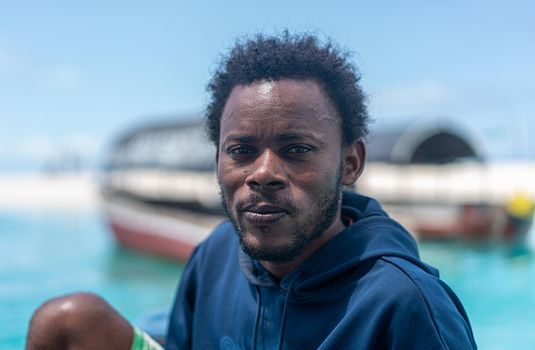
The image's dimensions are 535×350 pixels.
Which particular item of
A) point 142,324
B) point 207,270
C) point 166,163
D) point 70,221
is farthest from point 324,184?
point 70,221

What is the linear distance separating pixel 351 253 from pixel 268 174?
0.36m

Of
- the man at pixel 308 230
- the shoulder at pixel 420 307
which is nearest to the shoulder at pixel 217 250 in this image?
the man at pixel 308 230

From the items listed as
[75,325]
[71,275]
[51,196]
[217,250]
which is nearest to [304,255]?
[217,250]

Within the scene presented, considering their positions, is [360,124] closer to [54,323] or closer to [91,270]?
[54,323]

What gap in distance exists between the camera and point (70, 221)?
30062mm

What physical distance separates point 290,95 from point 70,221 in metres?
30.3

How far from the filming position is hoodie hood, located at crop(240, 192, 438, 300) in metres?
1.72

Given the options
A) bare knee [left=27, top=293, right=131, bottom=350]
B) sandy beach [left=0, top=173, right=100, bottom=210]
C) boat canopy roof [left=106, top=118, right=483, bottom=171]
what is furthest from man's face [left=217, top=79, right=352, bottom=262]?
sandy beach [left=0, top=173, right=100, bottom=210]

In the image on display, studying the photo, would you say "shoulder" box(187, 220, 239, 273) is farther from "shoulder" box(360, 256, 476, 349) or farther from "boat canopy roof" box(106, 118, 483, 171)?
"boat canopy roof" box(106, 118, 483, 171)

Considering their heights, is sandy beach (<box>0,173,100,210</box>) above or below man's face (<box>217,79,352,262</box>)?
below

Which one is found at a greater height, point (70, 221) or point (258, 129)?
point (258, 129)

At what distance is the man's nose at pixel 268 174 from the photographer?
1706 mm

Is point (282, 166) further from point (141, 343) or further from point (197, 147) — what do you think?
point (197, 147)

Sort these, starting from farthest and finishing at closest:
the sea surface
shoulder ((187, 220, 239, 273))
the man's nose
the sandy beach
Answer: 1. the sandy beach
2. the sea surface
3. shoulder ((187, 220, 239, 273))
4. the man's nose
